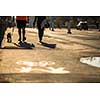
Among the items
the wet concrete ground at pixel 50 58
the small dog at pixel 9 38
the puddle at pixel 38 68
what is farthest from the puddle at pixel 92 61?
the small dog at pixel 9 38

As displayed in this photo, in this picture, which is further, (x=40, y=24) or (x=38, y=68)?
(x=40, y=24)

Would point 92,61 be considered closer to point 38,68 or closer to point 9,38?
point 38,68

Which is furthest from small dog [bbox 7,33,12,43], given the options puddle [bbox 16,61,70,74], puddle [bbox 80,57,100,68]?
puddle [bbox 80,57,100,68]

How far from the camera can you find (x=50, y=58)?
4828mm

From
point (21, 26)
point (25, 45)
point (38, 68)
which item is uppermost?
point (21, 26)

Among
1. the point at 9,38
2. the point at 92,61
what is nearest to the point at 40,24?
the point at 9,38

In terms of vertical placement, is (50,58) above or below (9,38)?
below

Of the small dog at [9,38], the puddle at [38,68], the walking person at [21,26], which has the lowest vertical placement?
the puddle at [38,68]

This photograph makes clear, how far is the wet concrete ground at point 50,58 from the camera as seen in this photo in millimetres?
4801

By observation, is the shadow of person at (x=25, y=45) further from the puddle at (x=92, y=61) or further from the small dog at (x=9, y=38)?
the puddle at (x=92, y=61)

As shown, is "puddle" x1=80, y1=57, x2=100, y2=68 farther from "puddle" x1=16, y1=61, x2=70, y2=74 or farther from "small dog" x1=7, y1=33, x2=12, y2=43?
"small dog" x1=7, y1=33, x2=12, y2=43

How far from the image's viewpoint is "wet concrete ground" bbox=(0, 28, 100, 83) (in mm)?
4801
